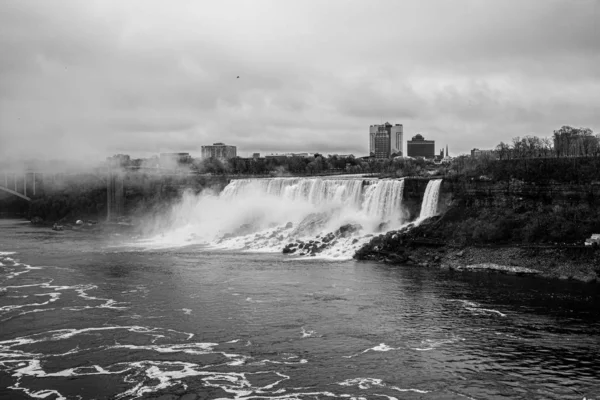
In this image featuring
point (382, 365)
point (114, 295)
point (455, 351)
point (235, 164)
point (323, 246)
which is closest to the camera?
point (382, 365)

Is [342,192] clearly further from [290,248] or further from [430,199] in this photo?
[290,248]

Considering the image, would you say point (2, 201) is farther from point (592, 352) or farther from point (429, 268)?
point (592, 352)

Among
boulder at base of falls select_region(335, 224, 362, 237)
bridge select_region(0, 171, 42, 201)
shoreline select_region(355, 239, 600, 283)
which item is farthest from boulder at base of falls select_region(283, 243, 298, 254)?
bridge select_region(0, 171, 42, 201)

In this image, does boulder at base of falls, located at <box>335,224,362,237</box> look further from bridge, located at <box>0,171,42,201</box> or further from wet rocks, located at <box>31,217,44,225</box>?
bridge, located at <box>0,171,42,201</box>

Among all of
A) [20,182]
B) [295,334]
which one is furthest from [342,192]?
[20,182]

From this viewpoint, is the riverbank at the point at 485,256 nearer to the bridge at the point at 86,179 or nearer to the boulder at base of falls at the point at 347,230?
the boulder at base of falls at the point at 347,230

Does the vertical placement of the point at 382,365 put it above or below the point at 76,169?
below

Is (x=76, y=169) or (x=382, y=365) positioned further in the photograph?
(x=76, y=169)

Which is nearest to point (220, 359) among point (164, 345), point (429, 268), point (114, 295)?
point (164, 345)

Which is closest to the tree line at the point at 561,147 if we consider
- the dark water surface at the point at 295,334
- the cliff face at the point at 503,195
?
the cliff face at the point at 503,195
